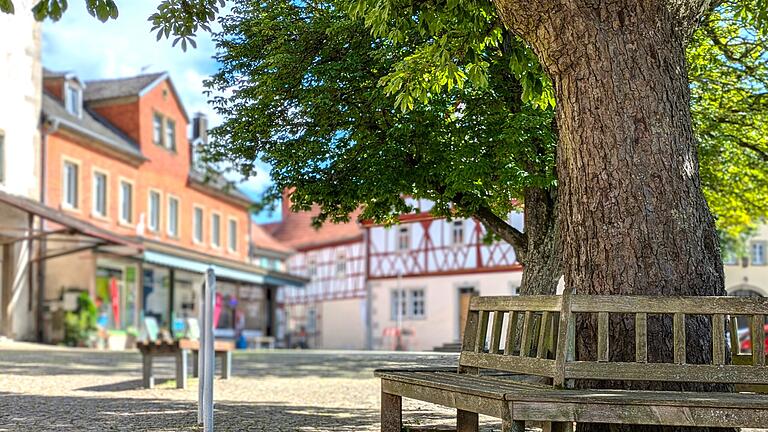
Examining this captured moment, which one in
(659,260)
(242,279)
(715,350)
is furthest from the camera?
(242,279)

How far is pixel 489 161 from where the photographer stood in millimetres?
10172

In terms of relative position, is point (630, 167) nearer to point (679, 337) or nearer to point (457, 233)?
point (679, 337)

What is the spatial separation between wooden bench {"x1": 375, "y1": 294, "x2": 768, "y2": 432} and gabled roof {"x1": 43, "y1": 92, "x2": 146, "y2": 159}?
23.2 m

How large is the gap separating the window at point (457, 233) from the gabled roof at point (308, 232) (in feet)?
24.8

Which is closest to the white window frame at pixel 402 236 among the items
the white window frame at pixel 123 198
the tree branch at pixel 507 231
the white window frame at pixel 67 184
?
the white window frame at pixel 123 198

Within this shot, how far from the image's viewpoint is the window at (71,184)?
28.8 m

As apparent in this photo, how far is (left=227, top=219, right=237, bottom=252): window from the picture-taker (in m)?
41.0

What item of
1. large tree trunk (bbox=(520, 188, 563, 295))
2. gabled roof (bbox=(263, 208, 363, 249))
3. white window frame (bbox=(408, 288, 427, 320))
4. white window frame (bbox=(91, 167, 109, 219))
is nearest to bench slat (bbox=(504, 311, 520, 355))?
large tree trunk (bbox=(520, 188, 563, 295))

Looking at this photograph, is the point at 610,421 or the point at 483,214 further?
the point at 483,214

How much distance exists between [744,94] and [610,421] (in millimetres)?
9631

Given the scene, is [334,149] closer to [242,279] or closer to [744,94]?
[744,94]

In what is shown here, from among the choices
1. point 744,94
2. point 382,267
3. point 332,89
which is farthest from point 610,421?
point 382,267

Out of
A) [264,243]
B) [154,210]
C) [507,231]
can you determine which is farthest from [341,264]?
[507,231]

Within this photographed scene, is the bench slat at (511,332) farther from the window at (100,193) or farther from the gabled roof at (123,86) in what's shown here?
the gabled roof at (123,86)
